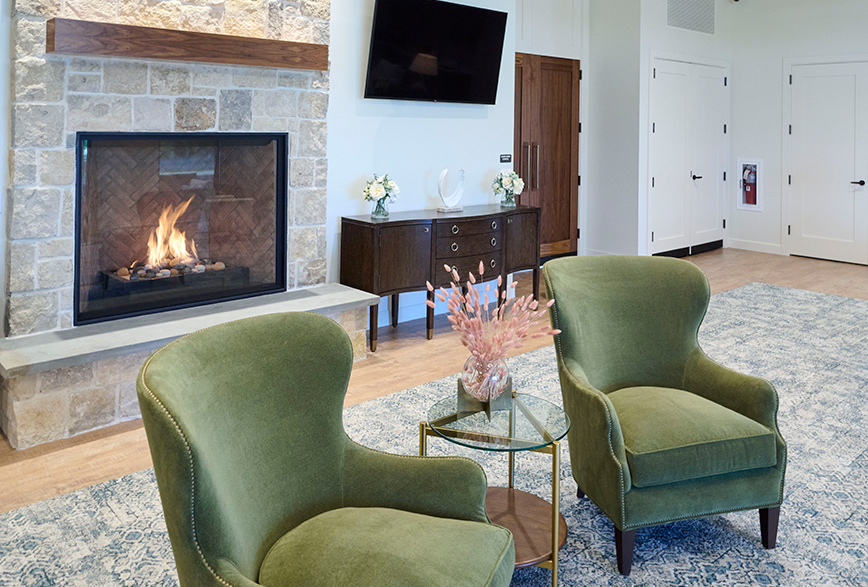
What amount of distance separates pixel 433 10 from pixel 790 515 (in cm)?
391

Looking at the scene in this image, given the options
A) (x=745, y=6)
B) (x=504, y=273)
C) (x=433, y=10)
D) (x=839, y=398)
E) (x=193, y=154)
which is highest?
(x=745, y=6)

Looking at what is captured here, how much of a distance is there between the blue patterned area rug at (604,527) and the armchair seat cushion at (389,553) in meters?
0.67

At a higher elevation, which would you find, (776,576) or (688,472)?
(688,472)

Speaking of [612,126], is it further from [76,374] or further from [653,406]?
[76,374]

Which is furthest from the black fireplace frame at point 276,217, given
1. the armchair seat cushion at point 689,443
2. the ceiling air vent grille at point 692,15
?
the ceiling air vent grille at point 692,15

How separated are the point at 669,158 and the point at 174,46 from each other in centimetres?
572

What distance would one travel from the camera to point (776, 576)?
2.35 metres

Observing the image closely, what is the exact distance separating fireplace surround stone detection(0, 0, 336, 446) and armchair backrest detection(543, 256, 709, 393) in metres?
2.15

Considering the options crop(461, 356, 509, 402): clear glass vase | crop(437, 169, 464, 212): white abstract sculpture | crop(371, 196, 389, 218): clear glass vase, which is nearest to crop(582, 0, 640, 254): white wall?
crop(437, 169, 464, 212): white abstract sculpture

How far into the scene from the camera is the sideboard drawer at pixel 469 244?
507 cm

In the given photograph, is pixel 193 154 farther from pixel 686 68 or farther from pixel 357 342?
pixel 686 68

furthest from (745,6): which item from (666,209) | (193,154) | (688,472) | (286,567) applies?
(286,567)

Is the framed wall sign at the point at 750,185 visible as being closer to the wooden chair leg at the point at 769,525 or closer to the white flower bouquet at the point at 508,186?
the white flower bouquet at the point at 508,186

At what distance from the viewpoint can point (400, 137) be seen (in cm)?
536
